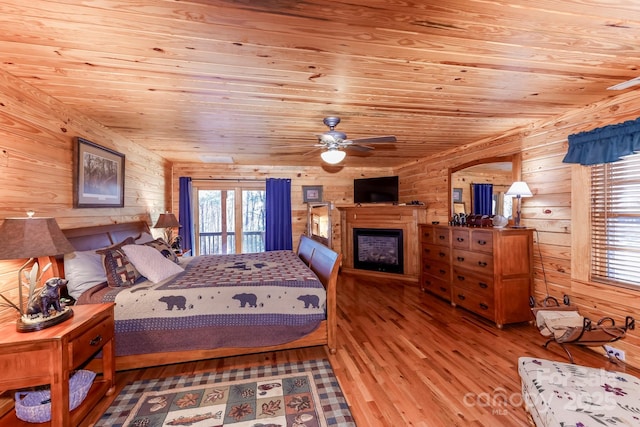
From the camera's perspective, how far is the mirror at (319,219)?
19.9 feet

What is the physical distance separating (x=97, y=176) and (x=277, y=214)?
333cm

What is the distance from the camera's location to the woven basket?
5.62 feet

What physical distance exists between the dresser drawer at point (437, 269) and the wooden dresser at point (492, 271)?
4cm

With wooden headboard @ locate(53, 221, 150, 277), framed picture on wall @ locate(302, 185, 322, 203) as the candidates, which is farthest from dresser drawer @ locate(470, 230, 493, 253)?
wooden headboard @ locate(53, 221, 150, 277)

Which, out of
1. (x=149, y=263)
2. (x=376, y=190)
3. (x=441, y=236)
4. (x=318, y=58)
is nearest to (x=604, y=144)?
(x=441, y=236)

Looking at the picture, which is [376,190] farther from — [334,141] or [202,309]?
[202,309]

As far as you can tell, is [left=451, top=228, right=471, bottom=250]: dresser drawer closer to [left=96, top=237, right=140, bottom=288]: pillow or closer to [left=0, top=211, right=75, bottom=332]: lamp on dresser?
[left=96, top=237, right=140, bottom=288]: pillow

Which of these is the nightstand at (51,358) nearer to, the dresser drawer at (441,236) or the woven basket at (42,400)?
the woven basket at (42,400)

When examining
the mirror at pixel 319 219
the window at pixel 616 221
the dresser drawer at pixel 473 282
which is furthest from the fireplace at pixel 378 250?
the window at pixel 616 221

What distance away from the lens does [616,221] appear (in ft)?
8.41

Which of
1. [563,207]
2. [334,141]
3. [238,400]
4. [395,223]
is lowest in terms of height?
[238,400]

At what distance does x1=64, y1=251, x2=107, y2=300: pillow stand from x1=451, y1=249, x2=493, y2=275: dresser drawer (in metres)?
4.11

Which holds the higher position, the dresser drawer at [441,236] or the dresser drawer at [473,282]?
the dresser drawer at [441,236]

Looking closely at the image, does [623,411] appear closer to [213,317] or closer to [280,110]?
[213,317]
